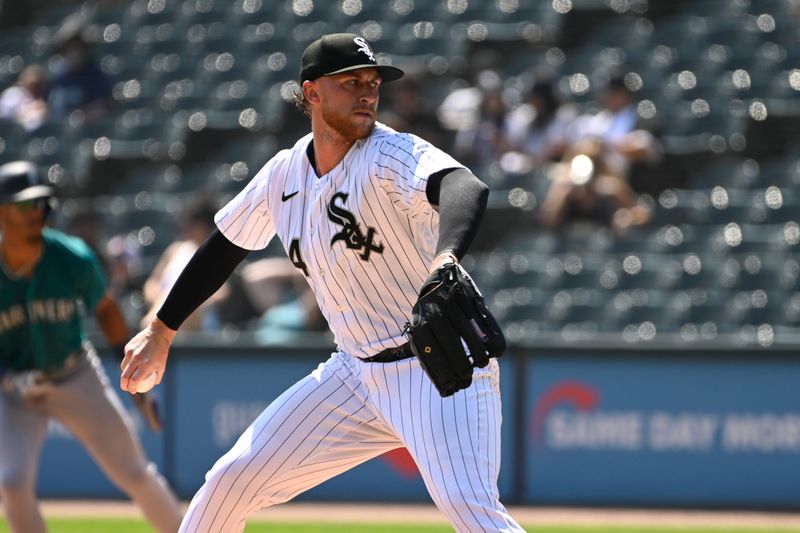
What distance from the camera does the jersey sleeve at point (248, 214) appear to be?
4734 mm

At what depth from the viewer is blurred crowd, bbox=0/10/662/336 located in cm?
1038

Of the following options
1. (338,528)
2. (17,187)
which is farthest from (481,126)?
(17,187)

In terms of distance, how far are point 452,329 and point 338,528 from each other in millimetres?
4848

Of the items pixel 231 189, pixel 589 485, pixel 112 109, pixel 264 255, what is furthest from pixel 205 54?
pixel 589 485

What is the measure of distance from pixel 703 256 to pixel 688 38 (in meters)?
3.18

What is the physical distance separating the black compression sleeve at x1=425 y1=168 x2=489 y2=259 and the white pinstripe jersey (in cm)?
13

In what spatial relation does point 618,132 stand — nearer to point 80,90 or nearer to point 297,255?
point 80,90

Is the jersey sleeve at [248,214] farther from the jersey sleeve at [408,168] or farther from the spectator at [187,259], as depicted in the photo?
the spectator at [187,259]

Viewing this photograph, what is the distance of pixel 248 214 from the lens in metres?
4.73

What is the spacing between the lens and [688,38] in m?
13.1

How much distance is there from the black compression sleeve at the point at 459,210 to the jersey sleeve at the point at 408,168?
112 millimetres

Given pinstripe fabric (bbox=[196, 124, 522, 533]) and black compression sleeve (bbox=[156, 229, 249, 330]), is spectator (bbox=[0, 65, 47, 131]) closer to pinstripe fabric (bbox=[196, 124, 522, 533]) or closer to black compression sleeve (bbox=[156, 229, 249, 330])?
black compression sleeve (bbox=[156, 229, 249, 330])

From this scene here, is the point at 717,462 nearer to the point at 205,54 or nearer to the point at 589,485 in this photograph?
the point at 589,485

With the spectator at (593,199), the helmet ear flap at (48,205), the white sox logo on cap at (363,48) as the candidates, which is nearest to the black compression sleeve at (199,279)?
the white sox logo on cap at (363,48)
